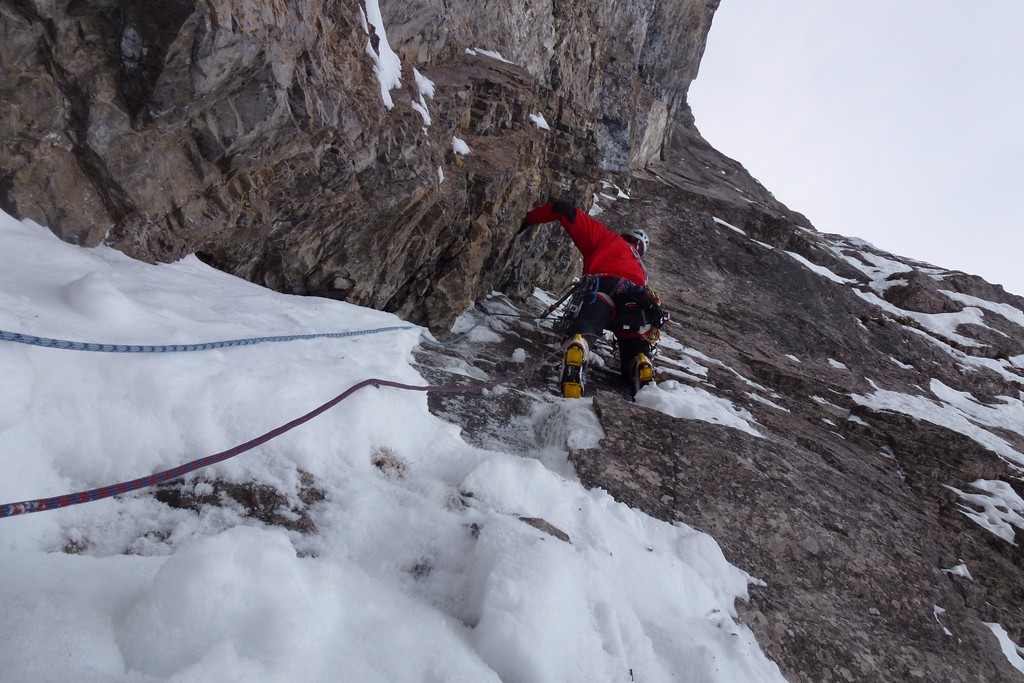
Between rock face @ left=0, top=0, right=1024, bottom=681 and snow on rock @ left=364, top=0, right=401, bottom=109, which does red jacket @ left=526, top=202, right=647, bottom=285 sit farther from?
snow on rock @ left=364, top=0, right=401, bottom=109

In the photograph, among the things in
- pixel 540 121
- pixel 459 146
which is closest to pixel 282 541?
pixel 459 146

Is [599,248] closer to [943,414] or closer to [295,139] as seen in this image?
[295,139]

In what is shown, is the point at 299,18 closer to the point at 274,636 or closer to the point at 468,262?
the point at 468,262

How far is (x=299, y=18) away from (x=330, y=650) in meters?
3.97

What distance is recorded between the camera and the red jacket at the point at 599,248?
6547mm

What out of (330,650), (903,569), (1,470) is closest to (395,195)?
(1,470)

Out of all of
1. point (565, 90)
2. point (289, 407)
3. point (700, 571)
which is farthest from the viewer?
point (565, 90)

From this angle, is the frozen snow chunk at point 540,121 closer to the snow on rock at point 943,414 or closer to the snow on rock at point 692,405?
the snow on rock at point 692,405

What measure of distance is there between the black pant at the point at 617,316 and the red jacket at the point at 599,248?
25cm

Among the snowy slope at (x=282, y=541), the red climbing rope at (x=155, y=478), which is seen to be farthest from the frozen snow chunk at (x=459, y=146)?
the red climbing rope at (x=155, y=478)

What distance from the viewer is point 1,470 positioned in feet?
5.70

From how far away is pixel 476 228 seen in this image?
6297 millimetres

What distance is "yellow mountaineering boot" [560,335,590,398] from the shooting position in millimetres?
5113

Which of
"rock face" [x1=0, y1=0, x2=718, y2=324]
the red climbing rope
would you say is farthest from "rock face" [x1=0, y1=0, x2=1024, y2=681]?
the red climbing rope
